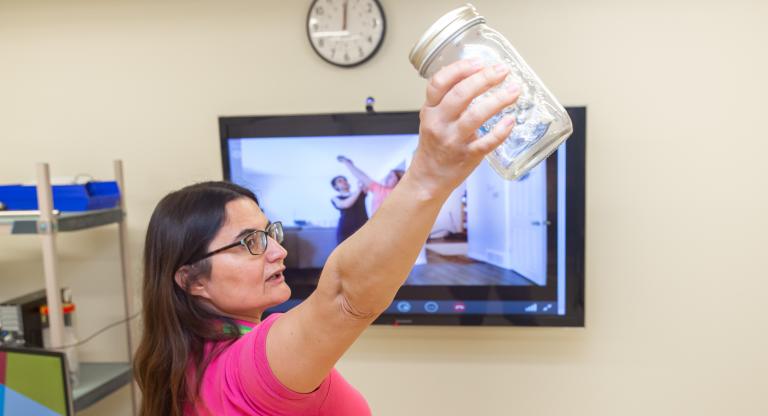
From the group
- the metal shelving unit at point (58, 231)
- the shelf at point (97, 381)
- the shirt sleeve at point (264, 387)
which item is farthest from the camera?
the shelf at point (97, 381)

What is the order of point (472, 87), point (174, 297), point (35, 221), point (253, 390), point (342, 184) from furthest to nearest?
point (342, 184), point (35, 221), point (174, 297), point (253, 390), point (472, 87)

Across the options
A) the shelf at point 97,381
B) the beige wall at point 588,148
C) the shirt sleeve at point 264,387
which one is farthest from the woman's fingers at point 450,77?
the shelf at point 97,381

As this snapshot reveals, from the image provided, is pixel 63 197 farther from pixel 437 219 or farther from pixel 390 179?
pixel 437 219

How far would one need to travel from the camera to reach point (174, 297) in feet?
3.38

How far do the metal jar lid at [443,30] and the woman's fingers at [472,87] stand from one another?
3.3 inches

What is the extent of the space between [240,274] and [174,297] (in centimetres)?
12

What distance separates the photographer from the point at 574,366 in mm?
2213

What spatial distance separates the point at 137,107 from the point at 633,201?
78.1 inches

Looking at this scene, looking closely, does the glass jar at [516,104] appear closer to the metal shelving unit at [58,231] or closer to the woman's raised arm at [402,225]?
the woman's raised arm at [402,225]

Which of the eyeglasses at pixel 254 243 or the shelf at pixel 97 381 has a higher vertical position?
the eyeglasses at pixel 254 243

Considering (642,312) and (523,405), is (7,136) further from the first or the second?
(642,312)

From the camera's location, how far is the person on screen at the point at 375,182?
2082 millimetres

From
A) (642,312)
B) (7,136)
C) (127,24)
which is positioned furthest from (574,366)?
(7,136)

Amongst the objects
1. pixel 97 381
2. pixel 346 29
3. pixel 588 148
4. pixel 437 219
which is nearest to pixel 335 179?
pixel 437 219
